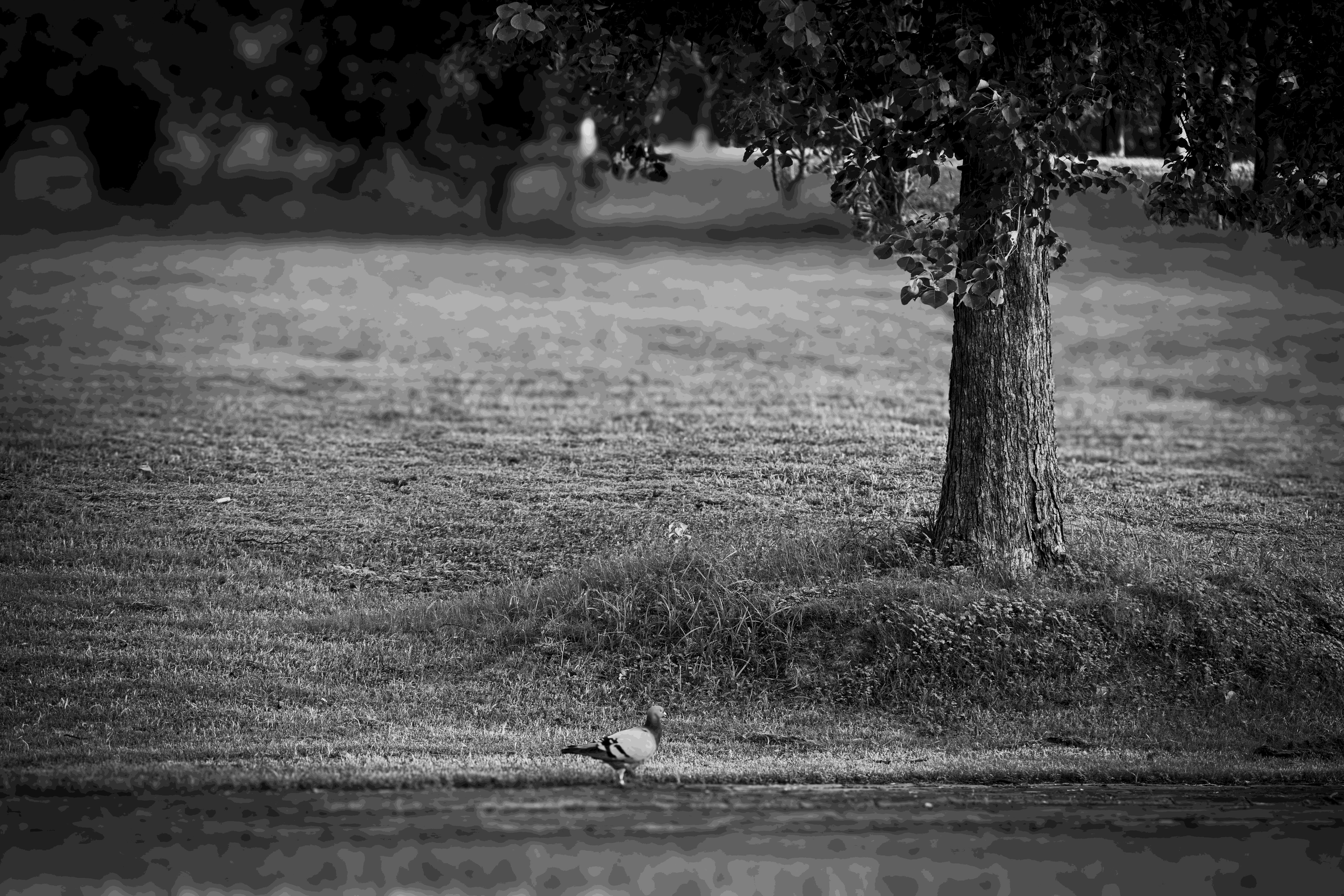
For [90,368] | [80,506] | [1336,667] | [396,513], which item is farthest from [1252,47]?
[90,368]

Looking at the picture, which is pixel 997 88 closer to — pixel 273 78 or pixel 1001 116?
pixel 1001 116

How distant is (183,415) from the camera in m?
16.5

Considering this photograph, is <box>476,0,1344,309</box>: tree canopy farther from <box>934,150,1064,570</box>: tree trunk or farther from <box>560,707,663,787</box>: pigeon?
<box>560,707,663,787</box>: pigeon

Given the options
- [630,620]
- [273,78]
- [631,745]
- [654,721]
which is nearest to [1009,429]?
[630,620]

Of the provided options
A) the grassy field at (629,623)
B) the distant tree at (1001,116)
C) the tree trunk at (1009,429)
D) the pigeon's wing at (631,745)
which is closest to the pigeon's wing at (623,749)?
the pigeon's wing at (631,745)

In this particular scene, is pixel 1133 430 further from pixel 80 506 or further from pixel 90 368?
pixel 90 368

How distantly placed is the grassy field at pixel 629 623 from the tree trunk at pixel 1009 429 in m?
0.36

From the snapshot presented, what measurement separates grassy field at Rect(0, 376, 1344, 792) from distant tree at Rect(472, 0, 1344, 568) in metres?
1.27

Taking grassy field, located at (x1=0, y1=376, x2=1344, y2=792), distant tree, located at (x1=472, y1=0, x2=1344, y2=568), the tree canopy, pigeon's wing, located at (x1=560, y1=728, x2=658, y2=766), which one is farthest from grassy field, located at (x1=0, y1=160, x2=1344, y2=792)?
the tree canopy

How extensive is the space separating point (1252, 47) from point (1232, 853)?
7695mm

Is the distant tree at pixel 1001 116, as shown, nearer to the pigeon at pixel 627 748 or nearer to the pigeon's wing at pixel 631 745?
the pigeon at pixel 627 748

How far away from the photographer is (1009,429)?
34.2ft

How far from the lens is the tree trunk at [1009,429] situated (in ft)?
34.1

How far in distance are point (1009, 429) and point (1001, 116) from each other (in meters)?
2.85
